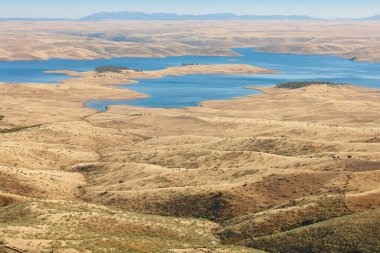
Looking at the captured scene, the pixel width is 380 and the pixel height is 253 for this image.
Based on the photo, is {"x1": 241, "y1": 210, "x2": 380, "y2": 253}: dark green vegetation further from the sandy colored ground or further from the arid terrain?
the sandy colored ground

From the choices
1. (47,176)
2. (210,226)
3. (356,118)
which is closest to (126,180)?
(47,176)

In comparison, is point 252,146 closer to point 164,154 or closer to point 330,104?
point 164,154

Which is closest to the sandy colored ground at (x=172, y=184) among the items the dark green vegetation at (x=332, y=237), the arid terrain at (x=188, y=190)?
the arid terrain at (x=188, y=190)

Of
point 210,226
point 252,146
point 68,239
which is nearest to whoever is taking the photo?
point 68,239

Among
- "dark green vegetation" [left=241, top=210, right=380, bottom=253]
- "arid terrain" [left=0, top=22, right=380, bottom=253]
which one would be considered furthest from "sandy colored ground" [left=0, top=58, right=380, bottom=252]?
"dark green vegetation" [left=241, top=210, right=380, bottom=253]

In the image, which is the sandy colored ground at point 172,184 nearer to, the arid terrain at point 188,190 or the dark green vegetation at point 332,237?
the arid terrain at point 188,190

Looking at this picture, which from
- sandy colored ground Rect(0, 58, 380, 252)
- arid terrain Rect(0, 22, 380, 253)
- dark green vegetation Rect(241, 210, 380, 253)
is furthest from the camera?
sandy colored ground Rect(0, 58, 380, 252)
